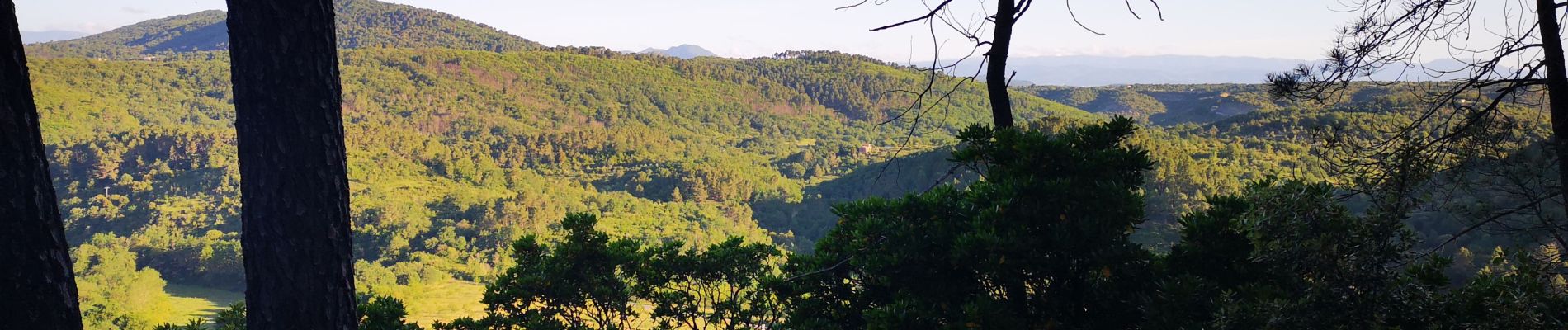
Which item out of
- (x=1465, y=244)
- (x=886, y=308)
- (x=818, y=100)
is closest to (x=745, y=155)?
(x=818, y=100)

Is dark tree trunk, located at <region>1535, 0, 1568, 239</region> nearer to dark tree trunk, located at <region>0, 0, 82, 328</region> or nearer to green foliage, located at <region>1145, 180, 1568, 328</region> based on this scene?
green foliage, located at <region>1145, 180, 1568, 328</region>

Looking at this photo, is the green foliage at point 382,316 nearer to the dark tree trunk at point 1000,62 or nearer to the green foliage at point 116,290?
the dark tree trunk at point 1000,62

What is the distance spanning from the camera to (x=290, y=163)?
2.01 m

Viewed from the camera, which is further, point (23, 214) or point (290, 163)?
point (290, 163)

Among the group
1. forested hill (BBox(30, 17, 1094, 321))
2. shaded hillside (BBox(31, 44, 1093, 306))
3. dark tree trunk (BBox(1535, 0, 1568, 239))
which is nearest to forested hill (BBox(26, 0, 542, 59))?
forested hill (BBox(30, 17, 1094, 321))

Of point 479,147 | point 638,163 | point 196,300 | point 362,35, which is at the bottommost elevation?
point 196,300

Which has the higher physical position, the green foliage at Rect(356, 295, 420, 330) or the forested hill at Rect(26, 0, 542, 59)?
the forested hill at Rect(26, 0, 542, 59)

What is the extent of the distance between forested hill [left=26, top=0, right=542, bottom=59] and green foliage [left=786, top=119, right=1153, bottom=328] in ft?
306

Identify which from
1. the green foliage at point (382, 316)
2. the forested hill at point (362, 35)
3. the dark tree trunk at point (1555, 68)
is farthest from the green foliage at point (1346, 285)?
the forested hill at point (362, 35)

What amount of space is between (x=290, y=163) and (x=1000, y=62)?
2.43m

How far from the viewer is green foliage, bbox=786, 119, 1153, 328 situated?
279 centimetres

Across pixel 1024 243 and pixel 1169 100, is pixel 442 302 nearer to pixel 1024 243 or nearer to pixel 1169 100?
pixel 1024 243

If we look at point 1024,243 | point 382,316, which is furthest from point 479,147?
point 1024,243

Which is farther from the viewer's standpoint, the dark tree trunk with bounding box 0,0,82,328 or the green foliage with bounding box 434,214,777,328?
the green foliage with bounding box 434,214,777,328
